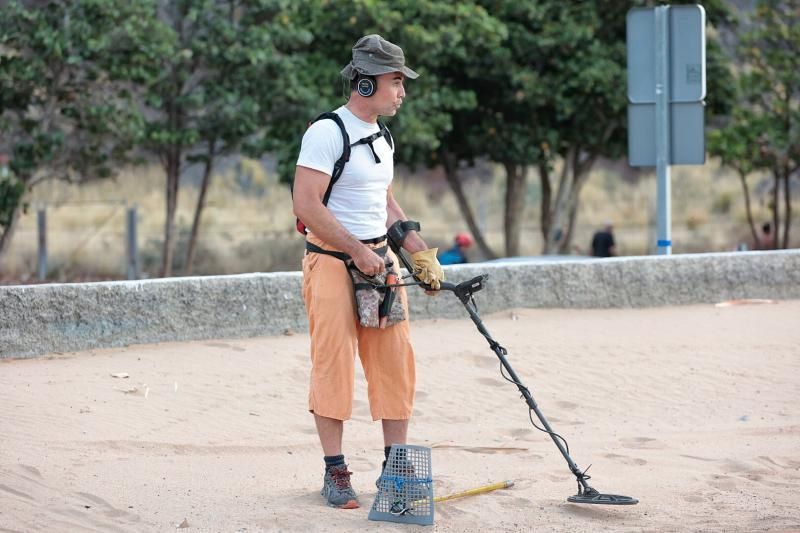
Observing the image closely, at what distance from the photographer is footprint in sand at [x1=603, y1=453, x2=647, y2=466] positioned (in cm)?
610

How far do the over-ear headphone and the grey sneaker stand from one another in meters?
1.50

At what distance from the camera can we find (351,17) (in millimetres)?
17344

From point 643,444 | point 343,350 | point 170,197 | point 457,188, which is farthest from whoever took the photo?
point 457,188

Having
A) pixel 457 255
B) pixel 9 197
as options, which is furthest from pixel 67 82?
pixel 457 255

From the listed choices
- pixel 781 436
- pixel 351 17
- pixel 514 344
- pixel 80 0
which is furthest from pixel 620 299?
pixel 351 17

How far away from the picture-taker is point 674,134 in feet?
Result: 33.1

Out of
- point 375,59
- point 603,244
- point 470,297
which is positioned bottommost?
point 603,244

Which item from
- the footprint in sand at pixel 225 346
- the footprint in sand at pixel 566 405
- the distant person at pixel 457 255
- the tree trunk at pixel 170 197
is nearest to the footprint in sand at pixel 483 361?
the footprint in sand at pixel 566 405

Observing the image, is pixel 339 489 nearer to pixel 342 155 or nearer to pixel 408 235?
pixel 408 235

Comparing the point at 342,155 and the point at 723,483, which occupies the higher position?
the point at 342,155

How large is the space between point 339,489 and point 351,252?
0.97 m

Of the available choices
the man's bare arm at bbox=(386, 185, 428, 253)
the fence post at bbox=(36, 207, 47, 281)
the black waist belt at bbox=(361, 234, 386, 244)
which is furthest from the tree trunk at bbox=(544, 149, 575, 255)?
the black waist belt at bbox=(361, 234, 386, 244)

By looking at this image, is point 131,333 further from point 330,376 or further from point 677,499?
point 677,499

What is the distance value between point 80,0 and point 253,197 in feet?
66.8
